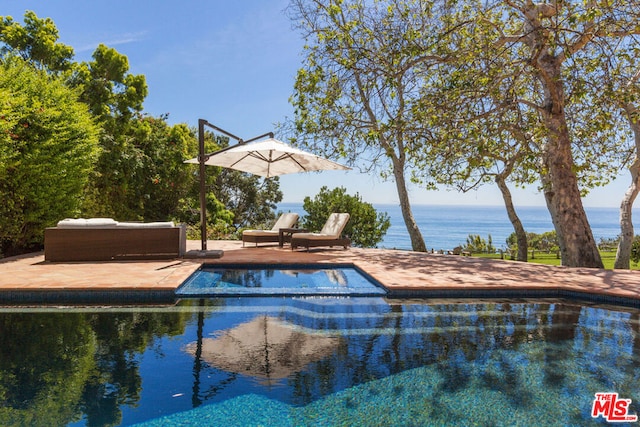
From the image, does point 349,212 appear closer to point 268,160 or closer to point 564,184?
point 268,160

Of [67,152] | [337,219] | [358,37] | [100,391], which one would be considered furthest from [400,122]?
[100,391]

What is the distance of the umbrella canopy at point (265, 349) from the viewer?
3.96 meters

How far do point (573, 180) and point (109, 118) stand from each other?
15507 millimetres

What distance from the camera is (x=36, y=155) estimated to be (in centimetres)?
971

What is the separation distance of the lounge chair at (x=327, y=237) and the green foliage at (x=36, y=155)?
18.7ft

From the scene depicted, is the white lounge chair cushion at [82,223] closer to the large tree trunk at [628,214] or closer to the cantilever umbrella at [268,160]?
the cantilever umbrella at [268,160]

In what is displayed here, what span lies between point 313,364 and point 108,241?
6640mm

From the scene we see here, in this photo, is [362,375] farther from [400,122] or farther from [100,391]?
[400,122]

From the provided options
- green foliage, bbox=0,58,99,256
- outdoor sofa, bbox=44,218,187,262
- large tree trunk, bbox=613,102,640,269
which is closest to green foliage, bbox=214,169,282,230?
green foliage, bbox=0,58,99,256

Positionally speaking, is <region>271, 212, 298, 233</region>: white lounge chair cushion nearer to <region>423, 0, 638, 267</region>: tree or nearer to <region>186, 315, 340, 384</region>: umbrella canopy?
<region>423, 0, 638, 267</region>: tree

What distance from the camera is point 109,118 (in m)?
16.7

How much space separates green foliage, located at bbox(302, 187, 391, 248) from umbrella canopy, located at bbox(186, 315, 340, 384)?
18.3 metres

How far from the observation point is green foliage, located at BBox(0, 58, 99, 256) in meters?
9.41

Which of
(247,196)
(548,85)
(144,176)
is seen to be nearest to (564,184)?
(548,85)
